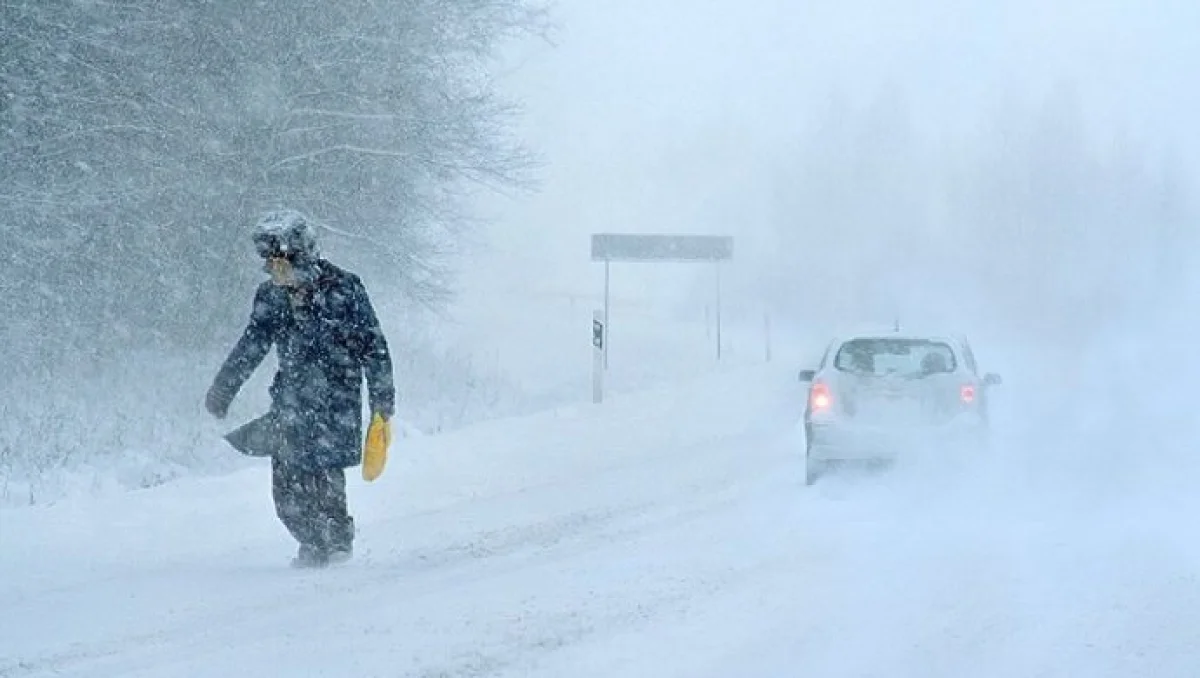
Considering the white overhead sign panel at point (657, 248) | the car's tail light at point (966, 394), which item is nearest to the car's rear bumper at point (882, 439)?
the car's tail light at point (966, 394)

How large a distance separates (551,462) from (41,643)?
23.7 ft

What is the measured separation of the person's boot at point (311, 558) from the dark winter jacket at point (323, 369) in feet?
1.65

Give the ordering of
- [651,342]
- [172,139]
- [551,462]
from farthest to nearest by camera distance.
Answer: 1. [651,342]
2. [172,139]
3. [551,462]

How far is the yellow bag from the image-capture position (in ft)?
23.3

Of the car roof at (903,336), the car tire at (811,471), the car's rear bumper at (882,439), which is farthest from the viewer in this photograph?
the car roof at (903,336)

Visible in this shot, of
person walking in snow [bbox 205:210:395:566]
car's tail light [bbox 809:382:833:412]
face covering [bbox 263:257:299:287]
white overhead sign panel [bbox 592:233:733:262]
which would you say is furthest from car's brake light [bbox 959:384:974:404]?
white overhead sign panel [bbox 592:233:733:262]

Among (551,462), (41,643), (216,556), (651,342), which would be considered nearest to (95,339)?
(551,462)

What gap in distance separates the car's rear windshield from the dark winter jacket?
563 cm

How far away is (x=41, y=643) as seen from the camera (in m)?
5.54

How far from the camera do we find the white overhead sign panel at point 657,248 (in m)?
26.1

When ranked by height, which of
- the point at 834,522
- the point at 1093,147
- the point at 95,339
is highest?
the point at 1093,147

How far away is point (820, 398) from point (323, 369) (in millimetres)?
5544

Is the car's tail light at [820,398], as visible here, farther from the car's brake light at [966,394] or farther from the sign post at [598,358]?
the sign post at [598,358]

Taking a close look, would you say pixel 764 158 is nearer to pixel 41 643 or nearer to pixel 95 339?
pixel 95 339
